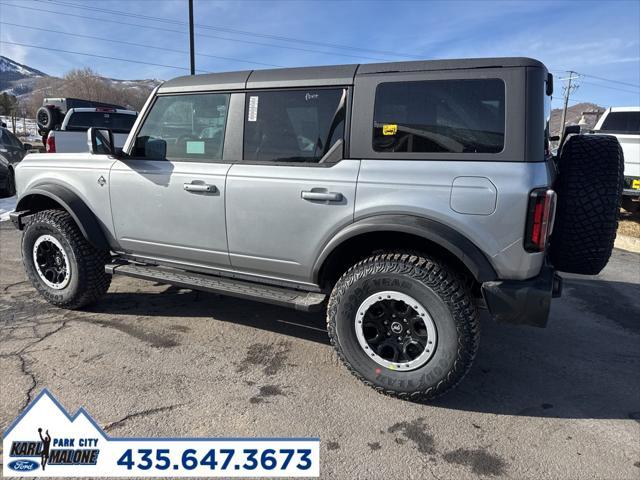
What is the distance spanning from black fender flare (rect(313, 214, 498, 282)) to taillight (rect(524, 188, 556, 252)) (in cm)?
26

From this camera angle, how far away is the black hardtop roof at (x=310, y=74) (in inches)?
105

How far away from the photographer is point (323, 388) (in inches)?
118

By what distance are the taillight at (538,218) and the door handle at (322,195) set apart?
3.74 ft

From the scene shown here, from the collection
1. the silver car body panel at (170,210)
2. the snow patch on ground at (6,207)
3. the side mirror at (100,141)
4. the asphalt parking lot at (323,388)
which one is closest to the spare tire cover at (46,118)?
the snow patch on ground at (6,207)

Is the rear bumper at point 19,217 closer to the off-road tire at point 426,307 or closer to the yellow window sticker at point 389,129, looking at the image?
the off-road tire at point 426,307

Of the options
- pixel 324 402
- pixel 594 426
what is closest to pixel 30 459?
pixel 324 402

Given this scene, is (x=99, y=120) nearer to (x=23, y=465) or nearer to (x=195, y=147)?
(x=195, y=147)

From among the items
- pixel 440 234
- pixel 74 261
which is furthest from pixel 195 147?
pixel 440 234

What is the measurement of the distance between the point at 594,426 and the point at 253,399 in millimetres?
2062

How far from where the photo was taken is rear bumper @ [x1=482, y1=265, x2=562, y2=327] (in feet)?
8.45

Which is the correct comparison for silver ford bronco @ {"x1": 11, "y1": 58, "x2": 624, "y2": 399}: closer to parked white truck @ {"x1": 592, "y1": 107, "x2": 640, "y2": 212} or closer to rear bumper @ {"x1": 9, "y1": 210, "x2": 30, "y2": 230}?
rear bumper @ {"x1": 9, "y1": 210, "x2": 30, "y2": 230}

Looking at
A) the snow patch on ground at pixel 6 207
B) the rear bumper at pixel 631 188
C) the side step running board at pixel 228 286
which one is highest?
the rear bumper at pixel 631 188

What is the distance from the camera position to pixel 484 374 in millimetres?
3238

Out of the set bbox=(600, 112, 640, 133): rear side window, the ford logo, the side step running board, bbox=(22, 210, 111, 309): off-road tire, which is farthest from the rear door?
bbox=(600, 112, 640, 133): rear side window
